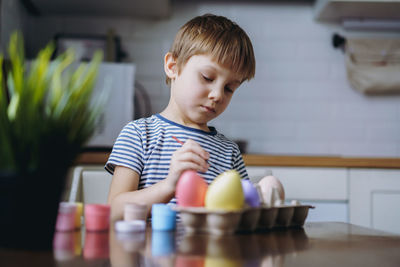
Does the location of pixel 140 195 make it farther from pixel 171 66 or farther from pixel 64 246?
pixel 171 66

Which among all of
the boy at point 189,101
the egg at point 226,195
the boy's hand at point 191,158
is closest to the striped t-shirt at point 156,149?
the boy at point 189,101

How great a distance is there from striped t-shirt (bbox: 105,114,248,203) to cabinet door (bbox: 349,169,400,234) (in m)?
0.84

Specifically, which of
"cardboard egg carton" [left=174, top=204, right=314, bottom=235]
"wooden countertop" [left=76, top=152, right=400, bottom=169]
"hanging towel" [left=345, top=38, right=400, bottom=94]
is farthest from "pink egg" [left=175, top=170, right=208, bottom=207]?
"hanging towel" [left=345, top=38, right=400, bottom=94]

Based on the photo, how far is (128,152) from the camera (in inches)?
44.3

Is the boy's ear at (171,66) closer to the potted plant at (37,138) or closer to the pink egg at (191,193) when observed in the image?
the pink egg at (191,193)

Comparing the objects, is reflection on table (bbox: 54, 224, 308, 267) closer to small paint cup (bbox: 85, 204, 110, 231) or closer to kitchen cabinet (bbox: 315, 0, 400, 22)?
small paint cup (bbox: 85, 204, 110, 231)

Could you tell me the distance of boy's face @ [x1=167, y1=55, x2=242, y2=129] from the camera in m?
1.07

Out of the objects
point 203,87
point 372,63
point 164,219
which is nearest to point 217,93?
point 203,87

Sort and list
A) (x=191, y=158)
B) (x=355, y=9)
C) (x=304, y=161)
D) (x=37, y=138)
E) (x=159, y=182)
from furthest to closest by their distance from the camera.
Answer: (x=355, y=9)
(x=304, y=161)
(x=159, y=182)
(x=191, y=158)
(x=37, y=138)

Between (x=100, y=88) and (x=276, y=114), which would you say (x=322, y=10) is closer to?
(x=276, y=114)

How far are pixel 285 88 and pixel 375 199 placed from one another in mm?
888

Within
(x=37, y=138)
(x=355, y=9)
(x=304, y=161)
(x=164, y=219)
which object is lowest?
(x=304, y=161)

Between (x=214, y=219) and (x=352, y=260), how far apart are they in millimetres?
189

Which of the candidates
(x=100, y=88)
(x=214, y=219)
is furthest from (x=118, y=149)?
(x=100, y=88)
